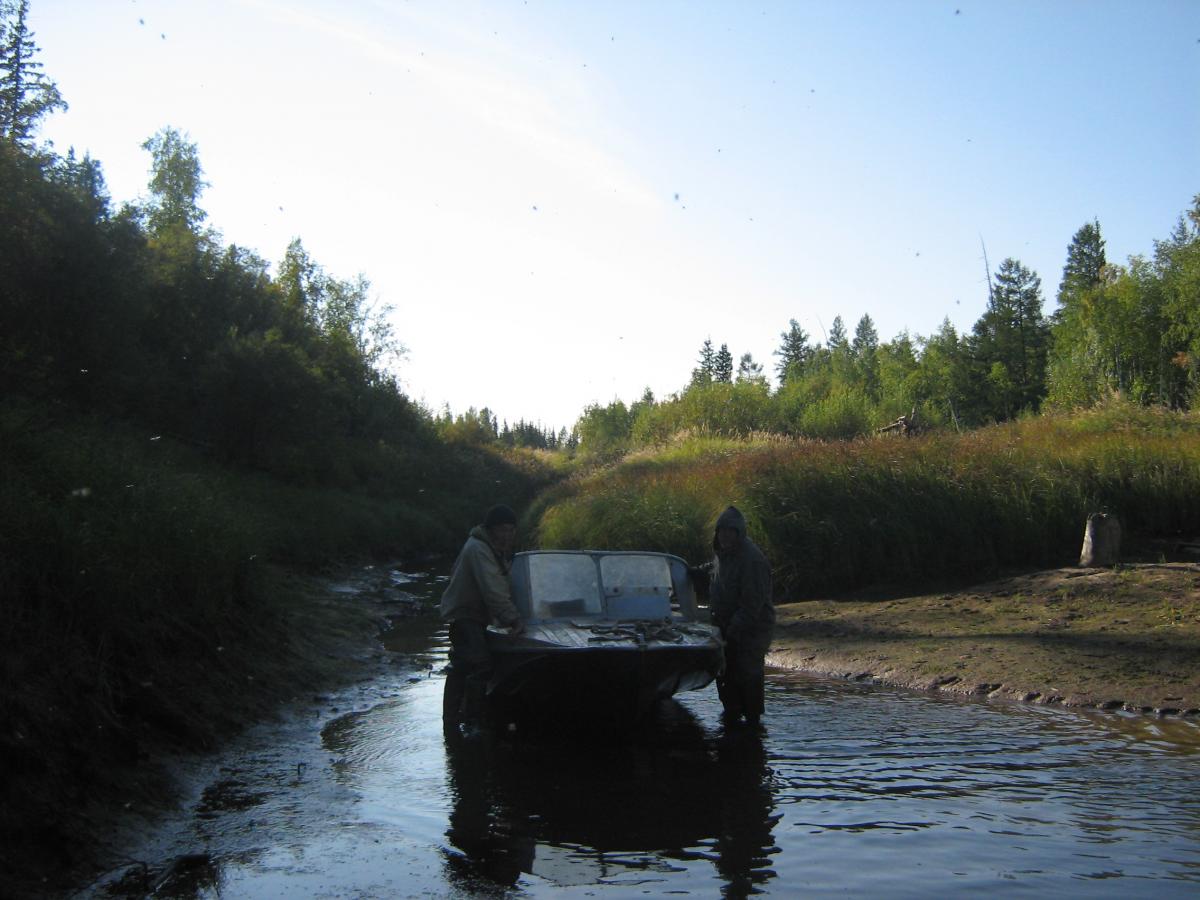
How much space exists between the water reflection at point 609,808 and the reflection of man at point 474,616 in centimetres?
35

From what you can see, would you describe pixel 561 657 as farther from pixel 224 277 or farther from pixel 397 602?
pixel 224 277

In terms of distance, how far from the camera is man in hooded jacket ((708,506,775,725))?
8.74 metres

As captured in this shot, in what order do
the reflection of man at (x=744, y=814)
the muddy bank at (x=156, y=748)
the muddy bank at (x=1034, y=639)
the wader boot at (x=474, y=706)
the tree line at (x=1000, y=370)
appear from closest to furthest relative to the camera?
the muddy bank at (x=156, y=748)
the reflection of man at (x=744, y=814)
the wader boot at (x=474, y=706)
the muddy bank at (x=1034, y=639)
the tree line at (x=1000, y=370)

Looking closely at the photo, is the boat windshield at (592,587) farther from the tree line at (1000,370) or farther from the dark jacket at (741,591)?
the tree line at (1000,370)

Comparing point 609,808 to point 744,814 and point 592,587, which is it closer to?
point 744,814

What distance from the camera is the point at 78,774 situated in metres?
5.84

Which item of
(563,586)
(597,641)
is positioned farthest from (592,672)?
(563,586)

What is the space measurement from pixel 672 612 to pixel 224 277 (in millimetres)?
32723

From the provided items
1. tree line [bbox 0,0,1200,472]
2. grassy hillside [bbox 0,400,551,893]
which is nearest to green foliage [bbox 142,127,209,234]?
tree line [bbox 0,0,1200,472]

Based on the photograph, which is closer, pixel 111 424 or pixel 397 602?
pixel 397 602

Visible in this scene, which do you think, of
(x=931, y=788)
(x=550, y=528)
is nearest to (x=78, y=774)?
(x=931, y=788)

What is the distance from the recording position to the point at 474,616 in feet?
28.8

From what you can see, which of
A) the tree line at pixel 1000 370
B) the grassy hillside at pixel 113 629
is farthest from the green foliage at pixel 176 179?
the grassy hillside at pixel 113 629

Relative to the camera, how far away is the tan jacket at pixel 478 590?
8648 millimetres
